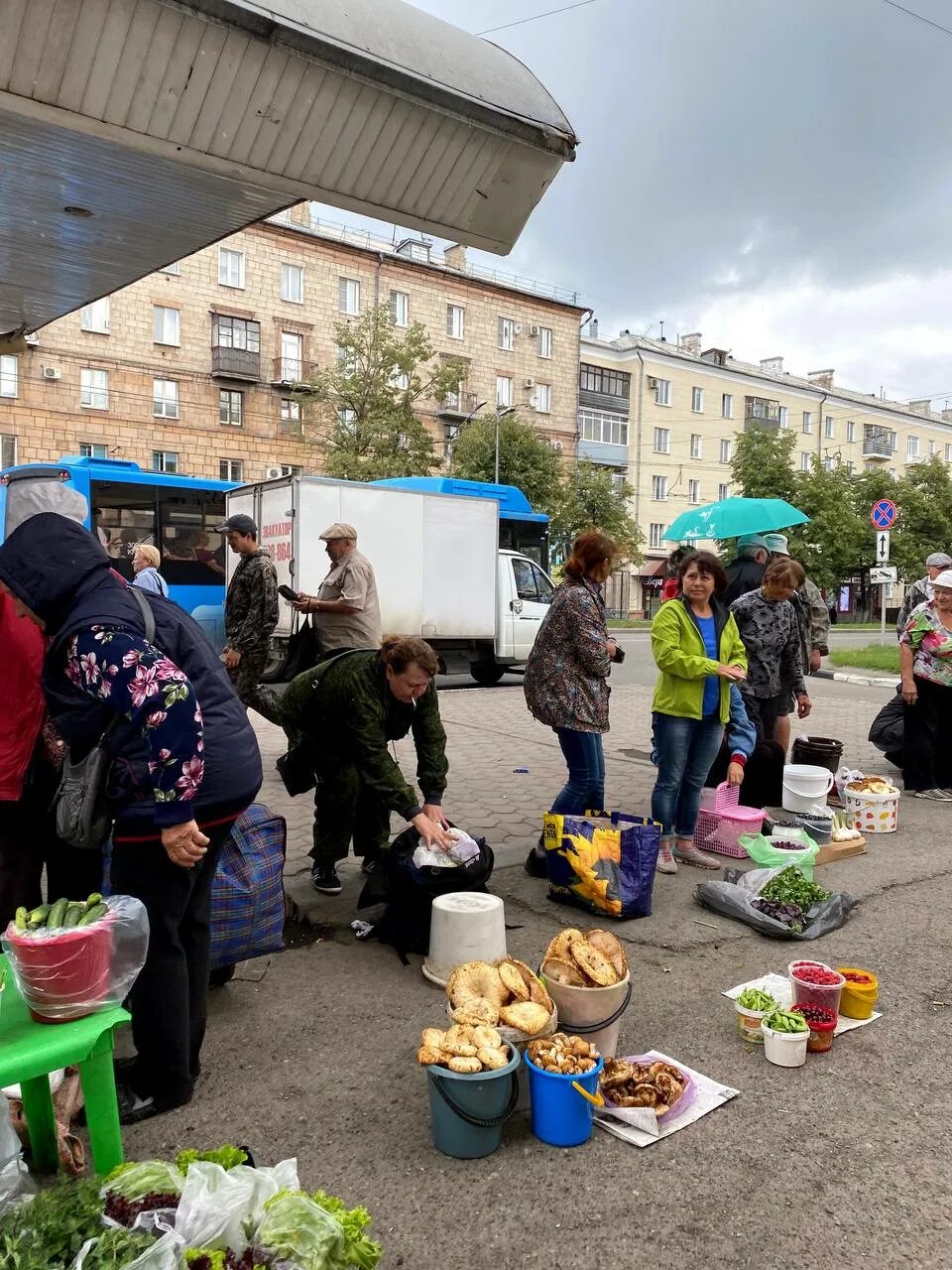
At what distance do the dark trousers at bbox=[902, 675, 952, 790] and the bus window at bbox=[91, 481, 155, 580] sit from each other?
43.6 ft

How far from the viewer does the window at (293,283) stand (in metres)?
37.5

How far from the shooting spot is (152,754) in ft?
8.24

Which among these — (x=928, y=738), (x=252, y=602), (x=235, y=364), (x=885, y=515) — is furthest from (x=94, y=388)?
(x=928, y=738)

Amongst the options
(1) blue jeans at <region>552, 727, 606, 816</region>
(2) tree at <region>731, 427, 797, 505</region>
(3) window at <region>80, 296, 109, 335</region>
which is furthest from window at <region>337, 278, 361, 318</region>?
(1) blue jeans at <region>552, 727, 606, 816</region>

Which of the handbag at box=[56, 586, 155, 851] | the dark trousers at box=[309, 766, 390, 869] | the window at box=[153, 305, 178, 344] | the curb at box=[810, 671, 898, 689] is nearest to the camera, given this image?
the handbag at box=[56, 586, 155, 851]

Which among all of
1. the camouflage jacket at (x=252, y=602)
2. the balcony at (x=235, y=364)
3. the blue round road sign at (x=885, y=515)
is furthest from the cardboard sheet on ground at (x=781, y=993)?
the balcony at (x=235, y=364)

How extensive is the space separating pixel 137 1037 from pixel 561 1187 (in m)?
1.34

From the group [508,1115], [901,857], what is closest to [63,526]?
[508,1115]

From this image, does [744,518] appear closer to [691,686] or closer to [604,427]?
[691,686]

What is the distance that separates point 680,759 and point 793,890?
1.08 m

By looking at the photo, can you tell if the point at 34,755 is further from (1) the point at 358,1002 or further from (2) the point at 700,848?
(2) the point at 700,848

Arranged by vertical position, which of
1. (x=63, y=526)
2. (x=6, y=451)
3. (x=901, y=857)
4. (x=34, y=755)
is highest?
(x=6, y=451)

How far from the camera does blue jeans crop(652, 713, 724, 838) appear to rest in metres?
5.42

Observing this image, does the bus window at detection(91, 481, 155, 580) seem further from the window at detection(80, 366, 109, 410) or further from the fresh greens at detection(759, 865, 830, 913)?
the window at detection(80, 366, 109, 410)
